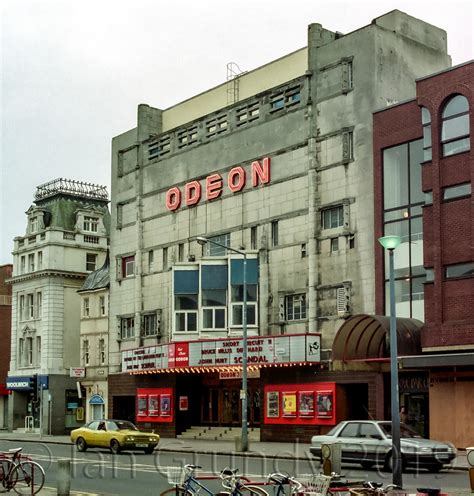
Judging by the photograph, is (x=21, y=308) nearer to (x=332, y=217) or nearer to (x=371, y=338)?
(x=332, y=217)

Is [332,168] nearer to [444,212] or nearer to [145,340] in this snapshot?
[444,212]

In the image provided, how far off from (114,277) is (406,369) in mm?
24944

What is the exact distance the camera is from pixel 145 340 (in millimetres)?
53719

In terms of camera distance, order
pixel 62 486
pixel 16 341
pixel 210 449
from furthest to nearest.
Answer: pixel 16 341, pixel 210 449, pixel 62 486

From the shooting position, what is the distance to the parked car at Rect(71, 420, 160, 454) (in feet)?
124

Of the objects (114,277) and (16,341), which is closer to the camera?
(114,277)

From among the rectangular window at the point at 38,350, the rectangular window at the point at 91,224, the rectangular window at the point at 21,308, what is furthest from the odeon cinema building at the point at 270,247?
the rectangular window at the point at 21,308

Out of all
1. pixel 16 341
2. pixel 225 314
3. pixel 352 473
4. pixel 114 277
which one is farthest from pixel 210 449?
pixel 16 341

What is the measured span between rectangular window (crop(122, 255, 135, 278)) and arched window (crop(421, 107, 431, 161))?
23.1m

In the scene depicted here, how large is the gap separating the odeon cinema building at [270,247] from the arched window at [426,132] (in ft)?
10.8

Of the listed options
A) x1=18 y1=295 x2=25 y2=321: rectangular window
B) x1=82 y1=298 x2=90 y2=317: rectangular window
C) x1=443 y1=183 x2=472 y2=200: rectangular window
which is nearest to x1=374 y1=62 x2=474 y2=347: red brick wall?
x1=443 y1=183 x2=472 y2=200: rectangular window

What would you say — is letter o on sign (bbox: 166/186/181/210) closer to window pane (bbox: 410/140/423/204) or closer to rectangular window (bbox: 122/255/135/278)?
rectangular window (bbox: 122/255/135/278)

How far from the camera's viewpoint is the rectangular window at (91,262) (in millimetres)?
68438

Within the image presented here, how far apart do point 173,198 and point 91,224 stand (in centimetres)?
1878
